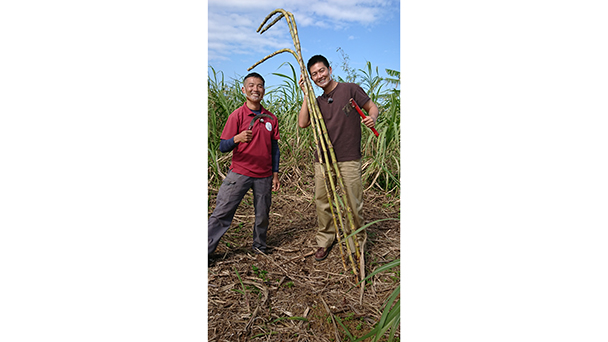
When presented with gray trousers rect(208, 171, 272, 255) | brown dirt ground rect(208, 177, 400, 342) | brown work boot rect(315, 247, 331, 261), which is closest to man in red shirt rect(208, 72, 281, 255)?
gray trousers rect(208, 171, 272, 255)

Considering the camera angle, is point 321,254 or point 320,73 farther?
point 321,254

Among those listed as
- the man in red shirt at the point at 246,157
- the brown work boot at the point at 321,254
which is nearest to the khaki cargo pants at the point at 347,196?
the brown work boot at the point at 321,254

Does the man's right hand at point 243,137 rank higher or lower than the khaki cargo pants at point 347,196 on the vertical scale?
higher

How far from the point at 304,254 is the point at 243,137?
89 cm

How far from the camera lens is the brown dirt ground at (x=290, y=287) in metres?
1.46

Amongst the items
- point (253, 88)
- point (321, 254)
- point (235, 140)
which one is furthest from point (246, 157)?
point (321, 254)

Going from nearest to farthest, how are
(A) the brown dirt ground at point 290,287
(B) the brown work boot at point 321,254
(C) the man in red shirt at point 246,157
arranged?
(A) the brown dirt ground at point 290,287 < (C) the man in red shirt at point 246,157 < (B) the brown work boot at point 321,254

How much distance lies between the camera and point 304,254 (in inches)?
90.5

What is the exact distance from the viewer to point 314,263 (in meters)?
2.18

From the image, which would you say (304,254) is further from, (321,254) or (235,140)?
(235,140)

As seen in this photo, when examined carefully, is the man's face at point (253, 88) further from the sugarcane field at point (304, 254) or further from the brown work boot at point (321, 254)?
the brown work boot at point (321, 254)

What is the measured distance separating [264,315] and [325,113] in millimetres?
1111

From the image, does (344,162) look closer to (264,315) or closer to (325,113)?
(325,113)

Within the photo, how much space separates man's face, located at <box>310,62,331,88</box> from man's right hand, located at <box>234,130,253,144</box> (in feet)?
1.55
